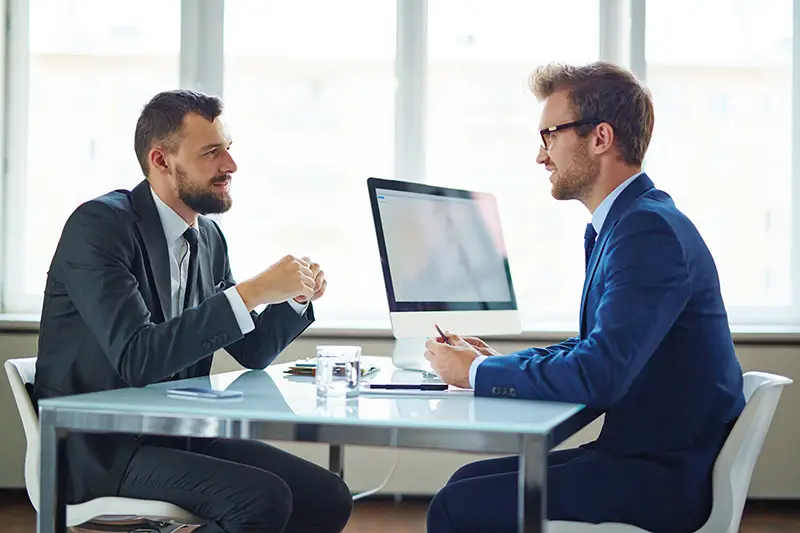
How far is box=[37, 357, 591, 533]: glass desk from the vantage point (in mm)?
1289

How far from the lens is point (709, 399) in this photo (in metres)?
1.65

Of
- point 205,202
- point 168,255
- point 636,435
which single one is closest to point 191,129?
point 205,202

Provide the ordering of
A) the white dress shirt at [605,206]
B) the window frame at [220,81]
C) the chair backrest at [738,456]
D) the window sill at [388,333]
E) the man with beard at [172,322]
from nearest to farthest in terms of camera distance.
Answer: the chair backrest at [738,456], the man with beard at [172,322], the white dress shirt at [605,206], the window sill at [388,333], the window frame at [220,81]

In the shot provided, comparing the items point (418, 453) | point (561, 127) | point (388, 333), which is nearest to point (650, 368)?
point (561, 127)

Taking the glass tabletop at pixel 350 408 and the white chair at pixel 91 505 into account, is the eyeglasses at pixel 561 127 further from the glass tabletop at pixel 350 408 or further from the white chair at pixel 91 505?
the white chair at pixel 91 505

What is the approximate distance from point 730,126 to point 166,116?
264 centimetres

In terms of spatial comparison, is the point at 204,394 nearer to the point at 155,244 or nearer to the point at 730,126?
the point at 155,244

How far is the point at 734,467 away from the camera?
63.0 inches

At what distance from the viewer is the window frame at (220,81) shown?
3.80 meters

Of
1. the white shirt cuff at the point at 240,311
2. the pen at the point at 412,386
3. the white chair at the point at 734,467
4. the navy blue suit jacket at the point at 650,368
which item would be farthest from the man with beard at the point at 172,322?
the white chair at the point at 734,467

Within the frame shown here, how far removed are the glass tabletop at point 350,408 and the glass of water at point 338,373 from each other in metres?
0.03

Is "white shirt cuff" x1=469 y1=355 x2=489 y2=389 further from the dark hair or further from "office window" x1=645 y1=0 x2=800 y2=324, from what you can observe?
"office window" x1=645 y1=0 x2=800 y2=324

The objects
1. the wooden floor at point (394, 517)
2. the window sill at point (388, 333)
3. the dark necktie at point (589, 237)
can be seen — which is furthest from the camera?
the window sill at point (388, 333)

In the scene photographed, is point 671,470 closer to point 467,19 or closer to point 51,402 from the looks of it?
point 51,402
